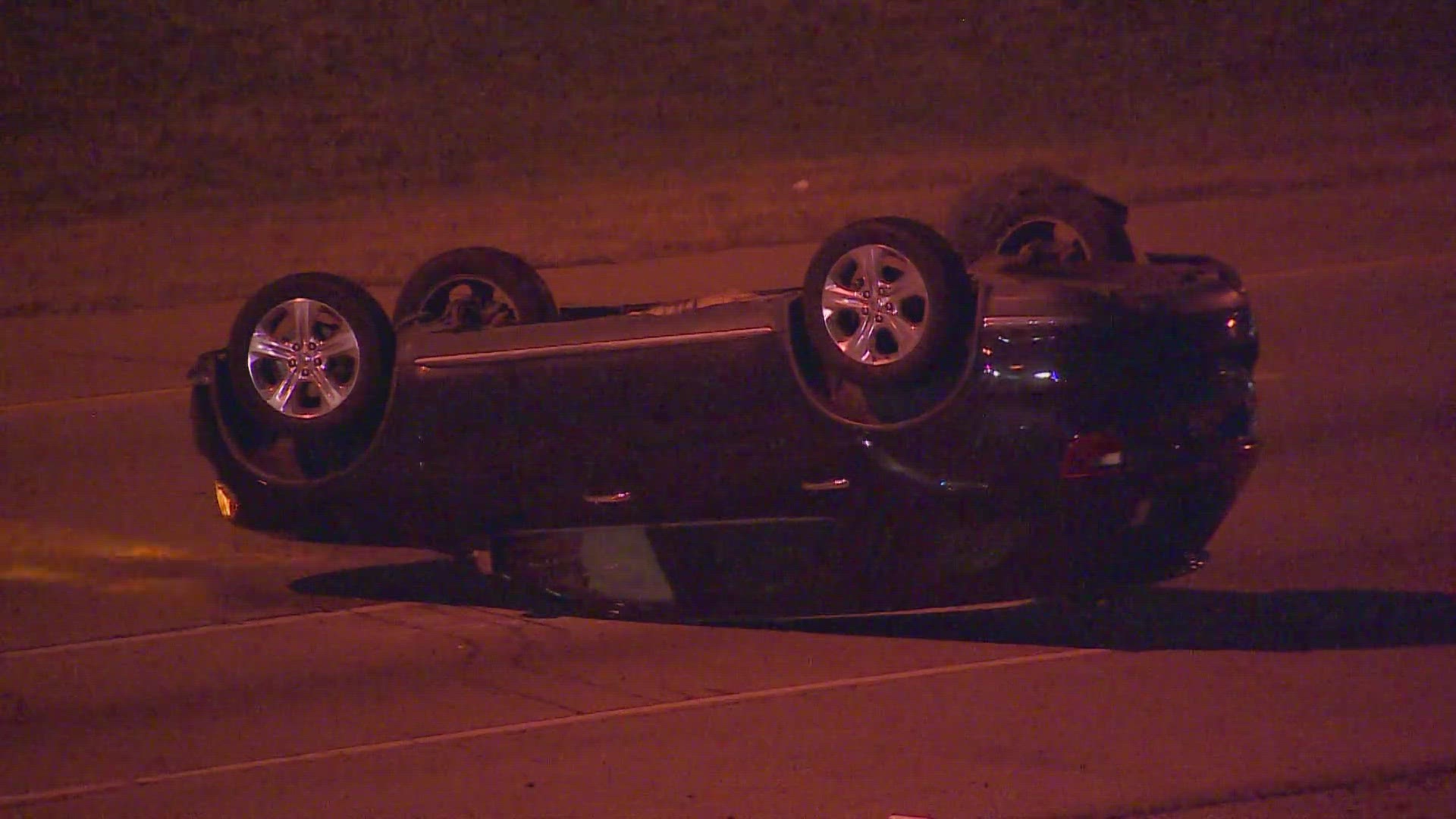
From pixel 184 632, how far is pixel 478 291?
6.75 feet

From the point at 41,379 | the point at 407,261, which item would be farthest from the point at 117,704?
the point at 407,261

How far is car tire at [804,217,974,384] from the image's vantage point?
6.37m

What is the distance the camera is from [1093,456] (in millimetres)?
6434

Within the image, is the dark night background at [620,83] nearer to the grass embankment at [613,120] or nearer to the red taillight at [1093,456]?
the grass embankment at [613,120]

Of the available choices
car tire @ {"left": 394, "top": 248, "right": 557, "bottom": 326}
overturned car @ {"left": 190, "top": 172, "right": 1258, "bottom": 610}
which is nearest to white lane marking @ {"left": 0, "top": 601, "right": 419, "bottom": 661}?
overturned car @ {"left": 190, "top": 172, "right": 1258, "bottom": 610}

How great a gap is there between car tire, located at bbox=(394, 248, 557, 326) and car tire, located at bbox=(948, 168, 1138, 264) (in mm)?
1908

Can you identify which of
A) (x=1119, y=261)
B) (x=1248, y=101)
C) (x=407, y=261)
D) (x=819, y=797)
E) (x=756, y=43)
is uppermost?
(x=756, y=43)

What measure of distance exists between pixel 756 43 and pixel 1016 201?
1446 centimetres

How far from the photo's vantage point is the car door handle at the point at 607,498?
6.95 m

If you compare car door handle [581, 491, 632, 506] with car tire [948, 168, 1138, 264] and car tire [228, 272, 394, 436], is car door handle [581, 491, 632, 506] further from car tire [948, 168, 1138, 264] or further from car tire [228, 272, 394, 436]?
car tire [948, 168, 1138, 264]

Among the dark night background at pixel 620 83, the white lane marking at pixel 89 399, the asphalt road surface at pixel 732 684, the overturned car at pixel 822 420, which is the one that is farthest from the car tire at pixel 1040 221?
the dark night background at pixel 620 83

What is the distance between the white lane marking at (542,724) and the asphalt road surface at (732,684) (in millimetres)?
17

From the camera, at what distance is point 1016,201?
7293 mm

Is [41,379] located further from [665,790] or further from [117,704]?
[665,790]
